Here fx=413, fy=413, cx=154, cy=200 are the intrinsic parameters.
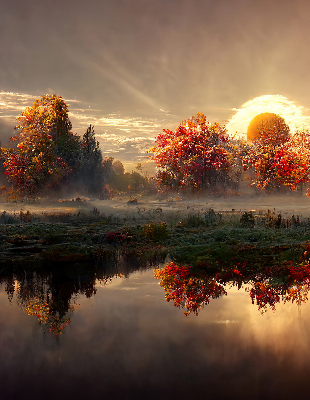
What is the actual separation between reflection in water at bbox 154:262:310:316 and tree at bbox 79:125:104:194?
26.7 m

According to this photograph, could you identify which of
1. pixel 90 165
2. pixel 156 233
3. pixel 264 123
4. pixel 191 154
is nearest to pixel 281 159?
pixel 191 154

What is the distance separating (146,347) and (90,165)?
3322 centimetres

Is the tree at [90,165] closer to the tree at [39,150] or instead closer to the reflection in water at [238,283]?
the tree at [39,150]

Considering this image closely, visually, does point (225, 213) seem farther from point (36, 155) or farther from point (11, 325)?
point (11, 325)

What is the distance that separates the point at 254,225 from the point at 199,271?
1119cm

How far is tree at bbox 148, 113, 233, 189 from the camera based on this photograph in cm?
3200

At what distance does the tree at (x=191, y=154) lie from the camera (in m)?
32.0

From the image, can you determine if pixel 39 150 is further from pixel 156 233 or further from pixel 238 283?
pixel 238 283

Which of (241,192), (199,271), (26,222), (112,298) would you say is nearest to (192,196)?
(241,192)

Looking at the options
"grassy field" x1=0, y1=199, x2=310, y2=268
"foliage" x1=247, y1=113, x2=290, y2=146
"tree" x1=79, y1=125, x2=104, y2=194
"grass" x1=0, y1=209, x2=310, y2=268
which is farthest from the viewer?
"foliage" x1=247, y1=113, x2=290, y2=146

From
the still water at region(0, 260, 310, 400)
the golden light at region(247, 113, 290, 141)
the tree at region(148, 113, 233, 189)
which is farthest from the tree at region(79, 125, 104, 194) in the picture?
the still water at region(0, 260, 310, 400)

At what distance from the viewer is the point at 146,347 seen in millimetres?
6402

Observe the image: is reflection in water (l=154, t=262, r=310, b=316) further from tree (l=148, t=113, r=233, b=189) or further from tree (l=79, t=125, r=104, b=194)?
tree (l=79, t=125, r=104, b=194)

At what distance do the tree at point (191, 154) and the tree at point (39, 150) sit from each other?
857 cm
